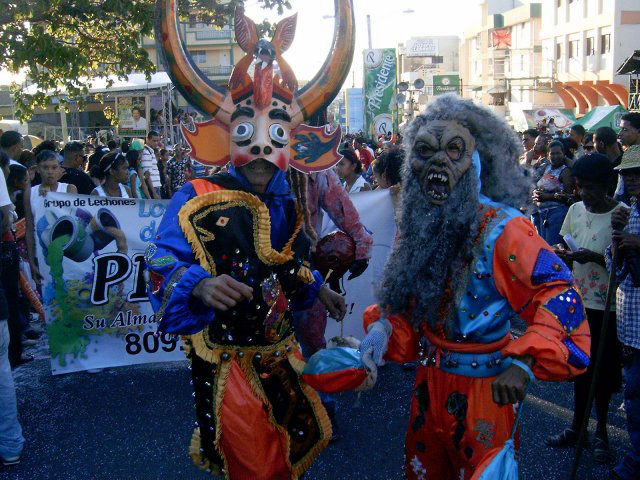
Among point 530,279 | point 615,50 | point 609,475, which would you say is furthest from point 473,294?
point 615,50

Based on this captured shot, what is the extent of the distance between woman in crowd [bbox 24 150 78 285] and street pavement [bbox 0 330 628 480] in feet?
3.51

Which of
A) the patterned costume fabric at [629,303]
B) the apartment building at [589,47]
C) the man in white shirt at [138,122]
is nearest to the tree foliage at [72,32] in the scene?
the patterned costume fabric at [629,303]

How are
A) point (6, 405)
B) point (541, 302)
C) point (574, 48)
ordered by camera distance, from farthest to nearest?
point (574, 48)
point (6, 405)
point (541, 302)

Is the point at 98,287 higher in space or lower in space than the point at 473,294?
lower

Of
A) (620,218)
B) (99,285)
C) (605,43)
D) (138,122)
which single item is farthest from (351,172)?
(605,43)

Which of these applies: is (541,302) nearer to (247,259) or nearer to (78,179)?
(247,259)

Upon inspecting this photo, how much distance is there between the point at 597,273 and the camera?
4.36 metres

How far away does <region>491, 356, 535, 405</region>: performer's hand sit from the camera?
2.29m

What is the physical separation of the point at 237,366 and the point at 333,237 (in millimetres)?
1006

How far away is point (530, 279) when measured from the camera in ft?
8.04

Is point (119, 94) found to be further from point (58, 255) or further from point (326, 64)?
point (326, 64)

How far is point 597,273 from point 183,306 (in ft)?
9.15

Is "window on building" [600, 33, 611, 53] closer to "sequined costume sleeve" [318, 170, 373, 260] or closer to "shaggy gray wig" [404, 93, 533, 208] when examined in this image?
"sequined costume sleeve" [318, 170, 373, 260]

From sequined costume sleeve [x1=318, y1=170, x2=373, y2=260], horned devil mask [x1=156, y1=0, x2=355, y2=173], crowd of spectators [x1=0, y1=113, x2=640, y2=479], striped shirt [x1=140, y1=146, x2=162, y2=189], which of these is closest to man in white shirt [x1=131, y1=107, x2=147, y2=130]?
striped shirt [x1=140, y1=146, x2=162, y2=189]
